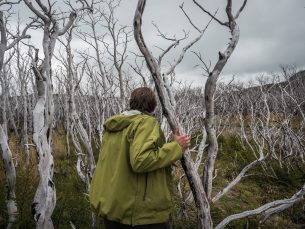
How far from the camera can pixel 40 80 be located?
136 inches

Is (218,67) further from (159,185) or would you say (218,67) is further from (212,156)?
(159,185)

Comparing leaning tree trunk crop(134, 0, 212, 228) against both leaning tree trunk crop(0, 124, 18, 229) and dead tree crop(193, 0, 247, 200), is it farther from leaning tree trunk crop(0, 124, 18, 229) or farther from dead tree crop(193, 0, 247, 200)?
leaning tree trunk crop(0, 124, 18, 229)

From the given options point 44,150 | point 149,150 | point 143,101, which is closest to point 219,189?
point 44,150

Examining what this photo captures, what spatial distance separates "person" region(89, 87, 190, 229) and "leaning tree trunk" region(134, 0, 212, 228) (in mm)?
438

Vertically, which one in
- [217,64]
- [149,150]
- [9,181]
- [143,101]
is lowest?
[9,181]

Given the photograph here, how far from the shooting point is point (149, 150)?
2.03m

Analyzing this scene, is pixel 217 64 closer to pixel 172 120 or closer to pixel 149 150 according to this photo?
pixel 172 120

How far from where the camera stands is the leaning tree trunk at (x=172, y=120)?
2.62 metres

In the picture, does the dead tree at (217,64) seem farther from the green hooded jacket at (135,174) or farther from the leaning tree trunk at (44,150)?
the leaning tree trunk at (44,150)

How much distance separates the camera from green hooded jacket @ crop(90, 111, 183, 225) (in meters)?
2.04

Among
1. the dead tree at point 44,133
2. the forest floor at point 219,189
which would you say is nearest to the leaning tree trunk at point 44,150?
the dead tree at point 44,133

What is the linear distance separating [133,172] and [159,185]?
0.21 meters

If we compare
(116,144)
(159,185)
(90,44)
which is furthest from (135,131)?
(90,44)

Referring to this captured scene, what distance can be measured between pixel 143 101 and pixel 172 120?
48 centimetres
